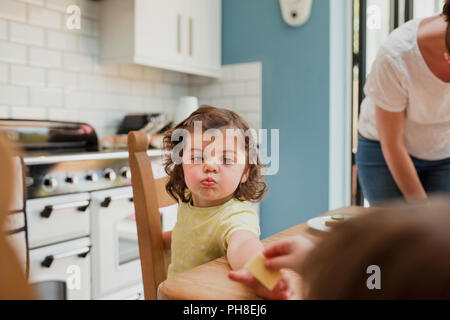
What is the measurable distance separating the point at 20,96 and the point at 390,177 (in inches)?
69.9

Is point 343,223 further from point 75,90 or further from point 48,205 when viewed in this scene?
point 75,90

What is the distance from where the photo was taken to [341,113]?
105 inches

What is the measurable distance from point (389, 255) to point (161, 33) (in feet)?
8.07

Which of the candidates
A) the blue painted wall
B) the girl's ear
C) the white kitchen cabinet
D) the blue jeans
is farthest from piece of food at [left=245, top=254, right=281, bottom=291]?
the blue painted wall

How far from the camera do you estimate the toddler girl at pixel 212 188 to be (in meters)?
0.78

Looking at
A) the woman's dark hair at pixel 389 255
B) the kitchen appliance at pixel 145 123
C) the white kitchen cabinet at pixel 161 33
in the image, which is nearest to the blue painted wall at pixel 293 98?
the white kitchen cabinet at pixel 161 33

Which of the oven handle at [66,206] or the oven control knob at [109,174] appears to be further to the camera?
the oven control knob at [109,174]

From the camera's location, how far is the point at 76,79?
2355mm

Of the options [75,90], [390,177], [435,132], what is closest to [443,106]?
[435,132]

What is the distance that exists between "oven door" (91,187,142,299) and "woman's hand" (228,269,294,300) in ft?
4.52

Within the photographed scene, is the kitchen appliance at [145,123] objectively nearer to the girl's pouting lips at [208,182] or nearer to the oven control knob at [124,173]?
the oven control knob at [124,173]

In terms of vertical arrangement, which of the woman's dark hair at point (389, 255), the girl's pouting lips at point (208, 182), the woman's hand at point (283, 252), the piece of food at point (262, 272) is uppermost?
the woman's dark hair at point (389, 255)

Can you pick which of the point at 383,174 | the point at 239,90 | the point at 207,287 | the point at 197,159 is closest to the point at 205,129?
the point at 197,159

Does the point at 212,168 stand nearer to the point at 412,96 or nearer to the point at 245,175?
the point at 245,175
